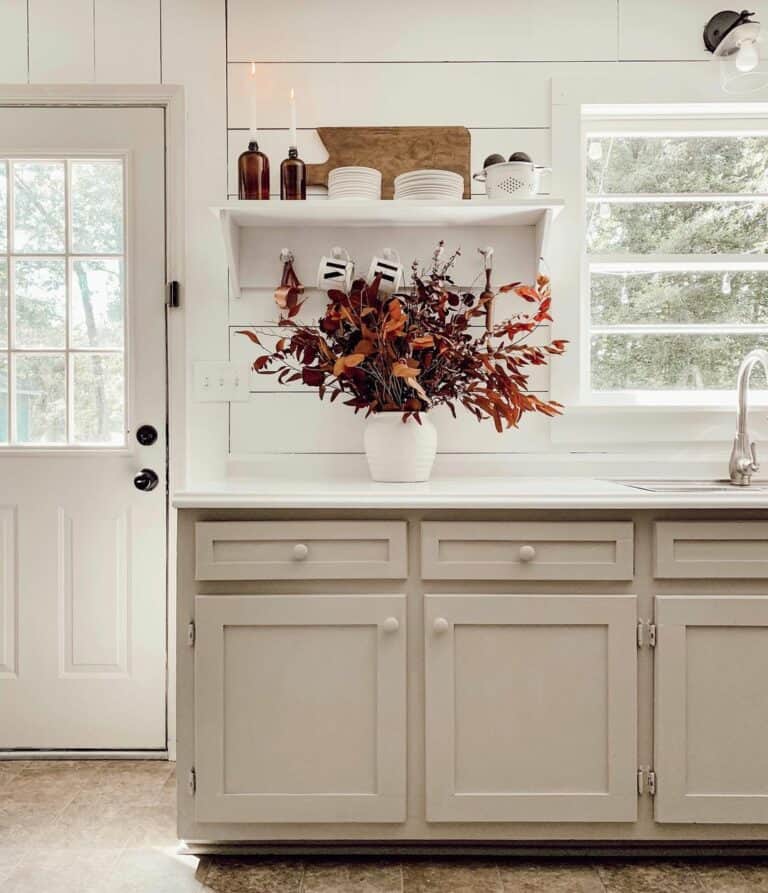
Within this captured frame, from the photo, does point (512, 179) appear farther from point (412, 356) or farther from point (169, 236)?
point (169, 236)

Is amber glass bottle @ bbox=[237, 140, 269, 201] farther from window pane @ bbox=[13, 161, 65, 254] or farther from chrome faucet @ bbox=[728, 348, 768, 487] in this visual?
chrome faucet @ bbox=[728, 348, 768, 487]

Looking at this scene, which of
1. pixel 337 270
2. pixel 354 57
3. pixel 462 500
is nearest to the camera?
pixel 462 500

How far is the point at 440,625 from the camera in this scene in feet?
5.82

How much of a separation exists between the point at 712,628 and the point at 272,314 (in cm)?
154

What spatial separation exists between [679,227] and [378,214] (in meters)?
1.02

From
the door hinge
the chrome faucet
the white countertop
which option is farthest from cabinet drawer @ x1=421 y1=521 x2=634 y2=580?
the door hinge

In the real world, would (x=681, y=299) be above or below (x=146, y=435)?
above

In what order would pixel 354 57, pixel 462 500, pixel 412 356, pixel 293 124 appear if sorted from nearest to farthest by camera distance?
pixel 462 500 → pixel 412 356 → pixel 293 124 → pixel 354 57

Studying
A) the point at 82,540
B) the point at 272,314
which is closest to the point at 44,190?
the point at 272,314

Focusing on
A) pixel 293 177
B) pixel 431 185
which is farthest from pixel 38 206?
pixel 431 185

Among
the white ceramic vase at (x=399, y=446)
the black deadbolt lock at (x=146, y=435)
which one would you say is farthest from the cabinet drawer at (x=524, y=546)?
the black deadbolt lock at (x=146, y=435)

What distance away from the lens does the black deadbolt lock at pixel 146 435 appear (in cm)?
240

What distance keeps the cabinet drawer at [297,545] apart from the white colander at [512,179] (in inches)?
40.1

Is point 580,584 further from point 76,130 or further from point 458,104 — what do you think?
point 76,130
